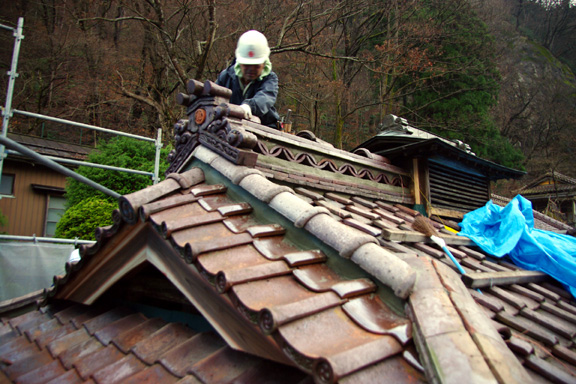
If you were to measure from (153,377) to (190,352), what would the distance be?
0.73ft

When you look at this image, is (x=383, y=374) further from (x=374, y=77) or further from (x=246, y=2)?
(x=374, y=77)

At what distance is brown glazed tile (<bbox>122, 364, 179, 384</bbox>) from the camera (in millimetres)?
1942

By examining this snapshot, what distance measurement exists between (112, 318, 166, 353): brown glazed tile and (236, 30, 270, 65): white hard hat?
2.78 meters

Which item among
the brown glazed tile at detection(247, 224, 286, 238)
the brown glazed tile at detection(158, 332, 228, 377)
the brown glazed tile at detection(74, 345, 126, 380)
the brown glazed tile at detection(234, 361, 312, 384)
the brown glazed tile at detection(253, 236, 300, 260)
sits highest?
the brown glazed tile at detection(247, 224, 286, 238)

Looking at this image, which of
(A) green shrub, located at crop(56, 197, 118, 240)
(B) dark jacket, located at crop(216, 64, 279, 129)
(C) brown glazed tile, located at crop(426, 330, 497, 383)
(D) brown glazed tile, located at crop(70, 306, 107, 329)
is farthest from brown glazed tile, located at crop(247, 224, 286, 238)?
(A) green shrub, located at crop(56, 197, 118, 240)

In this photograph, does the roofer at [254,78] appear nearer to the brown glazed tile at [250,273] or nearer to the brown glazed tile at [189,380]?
the brown glazed tile at [250,273]

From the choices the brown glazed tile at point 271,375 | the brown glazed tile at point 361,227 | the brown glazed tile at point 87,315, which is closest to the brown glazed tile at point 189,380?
the brown glazed tile at point 271,375

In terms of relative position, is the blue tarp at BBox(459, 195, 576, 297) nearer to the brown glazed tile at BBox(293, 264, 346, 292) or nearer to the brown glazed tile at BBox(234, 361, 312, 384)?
the brown glazed tile at BBox(293, 264, 346, 292)

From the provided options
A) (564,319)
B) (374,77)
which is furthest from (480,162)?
(374,77)

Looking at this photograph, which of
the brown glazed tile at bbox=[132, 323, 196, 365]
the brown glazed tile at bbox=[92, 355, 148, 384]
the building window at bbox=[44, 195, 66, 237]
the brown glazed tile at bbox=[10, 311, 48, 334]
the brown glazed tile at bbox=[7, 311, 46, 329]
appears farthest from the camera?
the building window at bbox=[44, 195, 66, 237]

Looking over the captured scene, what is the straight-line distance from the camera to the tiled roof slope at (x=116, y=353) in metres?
1.88

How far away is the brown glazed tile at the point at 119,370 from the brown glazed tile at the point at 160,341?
4cm

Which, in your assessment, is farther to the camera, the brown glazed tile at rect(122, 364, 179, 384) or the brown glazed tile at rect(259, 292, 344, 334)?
the brown glazed tile at rect(122, 364, 179, 384)

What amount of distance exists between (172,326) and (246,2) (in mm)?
14215
